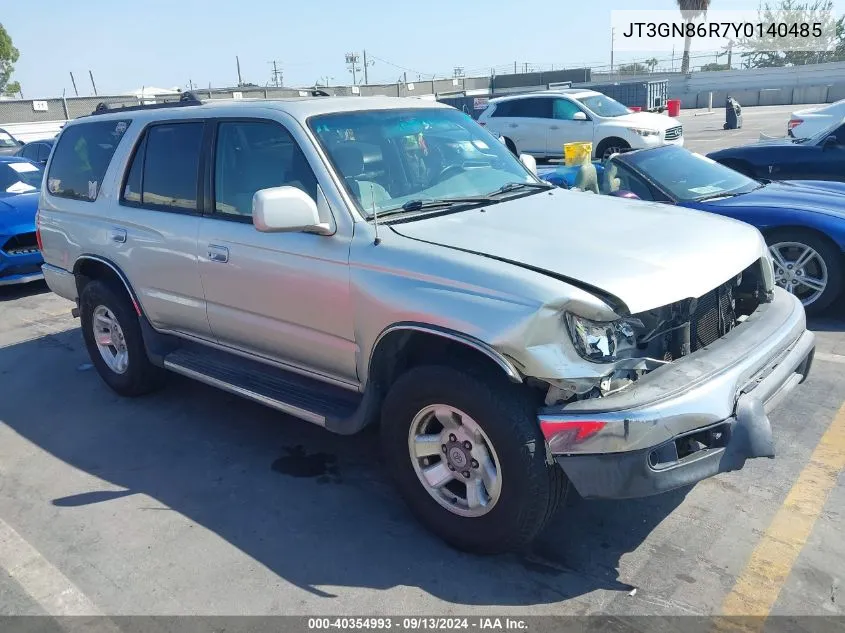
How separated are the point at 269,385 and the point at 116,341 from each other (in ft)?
6.36

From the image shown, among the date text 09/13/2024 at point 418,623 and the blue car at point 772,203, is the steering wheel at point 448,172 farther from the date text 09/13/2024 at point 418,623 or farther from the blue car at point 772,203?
the blue car at point 772,203

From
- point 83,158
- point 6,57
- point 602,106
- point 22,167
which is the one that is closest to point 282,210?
point 83,158

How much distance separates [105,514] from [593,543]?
8.26 ft

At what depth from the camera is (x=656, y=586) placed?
295 cm

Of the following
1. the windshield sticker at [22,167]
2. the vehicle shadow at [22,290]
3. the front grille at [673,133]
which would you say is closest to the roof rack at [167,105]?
the vehicle shadow at [22,290]

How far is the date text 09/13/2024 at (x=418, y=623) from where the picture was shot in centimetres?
280

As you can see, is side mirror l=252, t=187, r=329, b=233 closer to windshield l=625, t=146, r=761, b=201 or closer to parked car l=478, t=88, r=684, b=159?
windshield l=625, t=146, r=761, b=201

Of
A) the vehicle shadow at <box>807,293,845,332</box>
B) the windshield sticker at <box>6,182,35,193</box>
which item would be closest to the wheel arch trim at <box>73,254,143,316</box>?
the vehicle shadow at <box>807,293,845,332</box>

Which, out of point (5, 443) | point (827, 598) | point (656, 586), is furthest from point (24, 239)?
point (827, 598)

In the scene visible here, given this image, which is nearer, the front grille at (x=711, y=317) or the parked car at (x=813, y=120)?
the front grille at (x=711, y=317)

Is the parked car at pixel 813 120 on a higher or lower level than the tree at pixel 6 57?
lower

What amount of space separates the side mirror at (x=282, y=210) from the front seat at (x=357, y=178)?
29cm

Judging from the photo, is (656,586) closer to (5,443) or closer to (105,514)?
(105,514)

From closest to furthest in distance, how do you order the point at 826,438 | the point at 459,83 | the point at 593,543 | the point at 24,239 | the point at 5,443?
the point at 593,543 < the point at 826,438 < the point at 5,443 < the point at 24,239 < the point at 459,83
